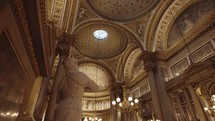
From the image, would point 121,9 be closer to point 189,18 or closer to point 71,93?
point 189,18

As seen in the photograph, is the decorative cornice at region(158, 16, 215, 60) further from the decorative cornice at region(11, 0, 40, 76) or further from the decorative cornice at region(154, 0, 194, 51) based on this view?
the decorative cornice at region(11, 0, 40, 76)

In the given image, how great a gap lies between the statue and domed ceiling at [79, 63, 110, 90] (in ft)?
44.1

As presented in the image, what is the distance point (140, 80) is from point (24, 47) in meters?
12.3

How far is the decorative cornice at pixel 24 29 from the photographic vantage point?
2061 millimetres

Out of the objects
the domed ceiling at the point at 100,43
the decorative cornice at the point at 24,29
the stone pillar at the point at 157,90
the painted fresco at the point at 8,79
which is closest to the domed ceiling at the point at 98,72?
the domed ceiling at the point at 100,43

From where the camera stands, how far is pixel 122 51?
50.1ft

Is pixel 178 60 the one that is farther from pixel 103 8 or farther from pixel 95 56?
pixel 95 56

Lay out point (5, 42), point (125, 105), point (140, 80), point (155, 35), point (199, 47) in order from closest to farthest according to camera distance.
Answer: point (5, 42) < point (125, 105) < point (199, 47) < point (155, 35) < point (140, 80)

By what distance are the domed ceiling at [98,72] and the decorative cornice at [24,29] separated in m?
13.3

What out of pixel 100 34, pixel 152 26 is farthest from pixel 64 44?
pixel 100 34

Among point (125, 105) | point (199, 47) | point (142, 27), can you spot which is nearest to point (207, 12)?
point (199, 47)

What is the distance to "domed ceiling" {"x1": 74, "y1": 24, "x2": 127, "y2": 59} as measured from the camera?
1445cm

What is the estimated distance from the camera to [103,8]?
11453mm

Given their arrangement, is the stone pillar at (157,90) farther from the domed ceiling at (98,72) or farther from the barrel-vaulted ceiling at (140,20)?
the domed ceiling at (98,72)
